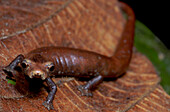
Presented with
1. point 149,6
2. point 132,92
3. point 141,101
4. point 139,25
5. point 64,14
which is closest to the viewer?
point 141,101

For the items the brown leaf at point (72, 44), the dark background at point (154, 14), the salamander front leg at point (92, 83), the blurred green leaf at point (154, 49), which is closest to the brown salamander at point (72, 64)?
the salamander front leg at point (92, 83)

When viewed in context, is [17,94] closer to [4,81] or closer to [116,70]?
[4,81]

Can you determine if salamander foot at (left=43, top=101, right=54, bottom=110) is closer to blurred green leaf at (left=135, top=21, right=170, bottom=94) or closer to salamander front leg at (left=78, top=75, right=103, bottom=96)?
salamander front leg at (left=78, top=75, right=103, bottom=96)

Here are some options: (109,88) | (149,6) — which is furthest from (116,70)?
(149,6)

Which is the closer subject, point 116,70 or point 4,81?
point 4,81

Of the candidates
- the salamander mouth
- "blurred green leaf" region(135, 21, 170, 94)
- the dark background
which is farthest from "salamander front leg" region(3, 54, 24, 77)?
the dark background

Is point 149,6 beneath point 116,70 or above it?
above
